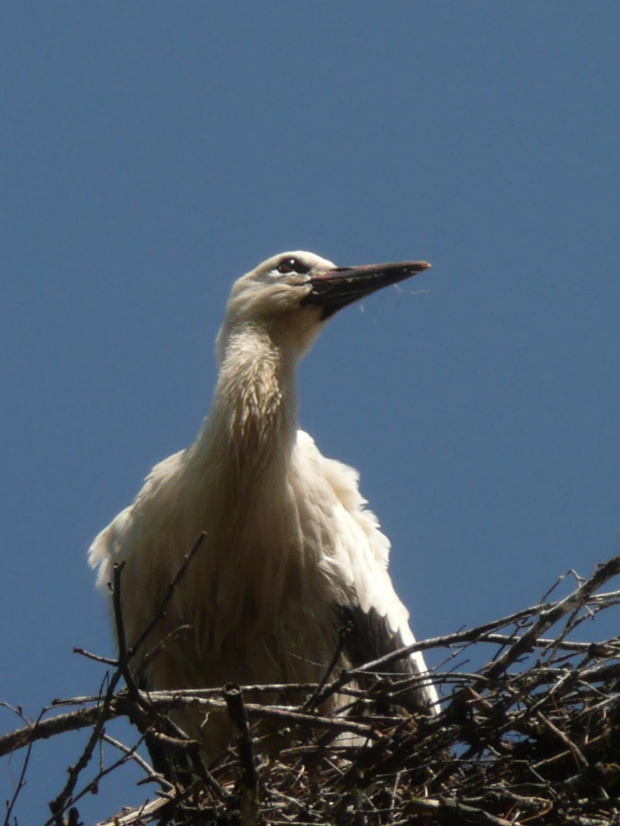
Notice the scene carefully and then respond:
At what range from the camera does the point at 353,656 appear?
3811mm

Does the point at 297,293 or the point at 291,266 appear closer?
the point at 297,293

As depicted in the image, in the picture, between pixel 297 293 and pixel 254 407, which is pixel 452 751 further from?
pixel 297 293

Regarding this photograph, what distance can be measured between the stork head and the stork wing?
16.2 inches

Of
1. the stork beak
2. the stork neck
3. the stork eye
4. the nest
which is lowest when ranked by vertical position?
the nest

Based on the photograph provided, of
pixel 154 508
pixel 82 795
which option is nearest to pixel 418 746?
pixel 82 795

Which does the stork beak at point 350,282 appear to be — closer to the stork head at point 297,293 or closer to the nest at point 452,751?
the stork head at point 297,293

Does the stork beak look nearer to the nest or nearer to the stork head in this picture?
Result: the stork head

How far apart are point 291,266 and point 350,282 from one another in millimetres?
235

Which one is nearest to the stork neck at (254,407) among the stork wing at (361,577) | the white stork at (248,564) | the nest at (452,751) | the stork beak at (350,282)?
the white stork at (248,564)

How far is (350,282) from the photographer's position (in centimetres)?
433

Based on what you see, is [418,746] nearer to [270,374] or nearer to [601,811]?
[601,811]

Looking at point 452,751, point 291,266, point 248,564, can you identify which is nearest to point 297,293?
point 291,266

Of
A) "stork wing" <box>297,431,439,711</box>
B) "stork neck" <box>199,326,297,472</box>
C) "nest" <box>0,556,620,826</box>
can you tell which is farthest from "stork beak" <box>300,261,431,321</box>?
"nest" <box>0,556,620,826</box>

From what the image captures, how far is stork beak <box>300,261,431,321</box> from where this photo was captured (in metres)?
4.31
